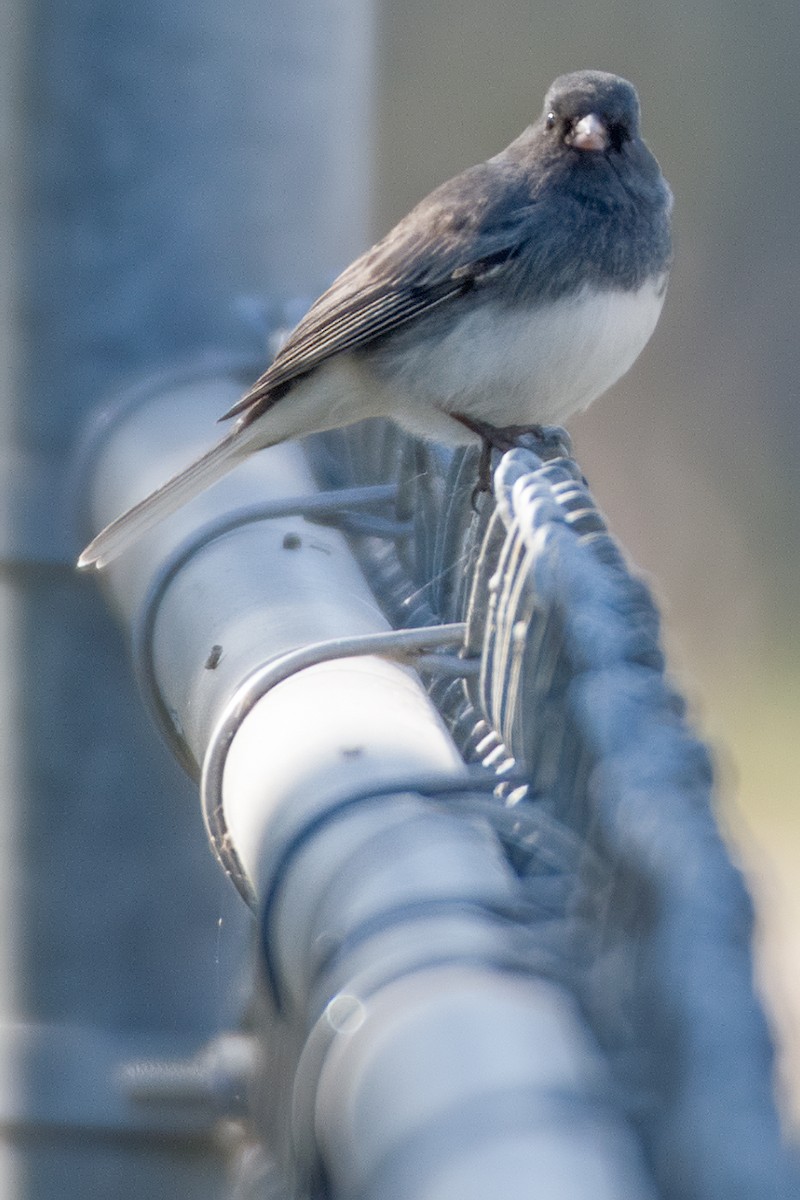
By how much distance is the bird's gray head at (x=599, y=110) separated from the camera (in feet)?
6.23

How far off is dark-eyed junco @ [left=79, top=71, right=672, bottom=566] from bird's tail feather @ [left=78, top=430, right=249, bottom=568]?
1.46 feet

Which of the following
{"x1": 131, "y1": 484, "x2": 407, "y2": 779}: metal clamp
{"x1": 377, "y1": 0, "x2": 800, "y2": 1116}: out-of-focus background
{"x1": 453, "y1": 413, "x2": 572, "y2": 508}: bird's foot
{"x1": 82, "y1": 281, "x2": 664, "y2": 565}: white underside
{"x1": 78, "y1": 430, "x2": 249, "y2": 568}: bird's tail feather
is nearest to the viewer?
{"x1": 131, "y1": 484, "x2": 407, "y2": 779}: metal clamp

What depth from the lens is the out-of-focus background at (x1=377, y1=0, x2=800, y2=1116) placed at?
6.02 m

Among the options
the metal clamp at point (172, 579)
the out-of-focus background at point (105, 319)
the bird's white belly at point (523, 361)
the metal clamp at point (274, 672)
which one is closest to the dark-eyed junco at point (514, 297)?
the bird's white belly at point (523, 361)

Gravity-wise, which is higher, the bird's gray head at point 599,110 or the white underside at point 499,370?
the bird's gray head at point 599,110

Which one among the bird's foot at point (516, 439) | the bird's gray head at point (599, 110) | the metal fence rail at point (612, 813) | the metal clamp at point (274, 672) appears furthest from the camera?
the bird's gray head at point (599, 110)

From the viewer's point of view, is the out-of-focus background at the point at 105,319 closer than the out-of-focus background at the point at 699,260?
Yes

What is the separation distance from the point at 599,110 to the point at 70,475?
0.85 meters

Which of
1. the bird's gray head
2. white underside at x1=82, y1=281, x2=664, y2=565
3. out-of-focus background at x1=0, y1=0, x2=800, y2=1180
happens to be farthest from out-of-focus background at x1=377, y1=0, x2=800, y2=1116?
out-of-focus background at x1=0, y1=0, x2=800, y2=1180

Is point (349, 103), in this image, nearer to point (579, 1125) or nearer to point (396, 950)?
point (396, 950)

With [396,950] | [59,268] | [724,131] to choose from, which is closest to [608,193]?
[59,268]

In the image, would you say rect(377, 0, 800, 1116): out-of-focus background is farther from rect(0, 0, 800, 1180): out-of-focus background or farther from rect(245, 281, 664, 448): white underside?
rect(0, 0, 800, 1180): out-of-focus background

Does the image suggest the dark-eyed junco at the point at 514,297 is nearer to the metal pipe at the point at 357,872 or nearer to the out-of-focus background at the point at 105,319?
the out-of-focus background at the point at 105,319

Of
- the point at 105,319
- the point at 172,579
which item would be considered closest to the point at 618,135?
→ the point at 105,319
